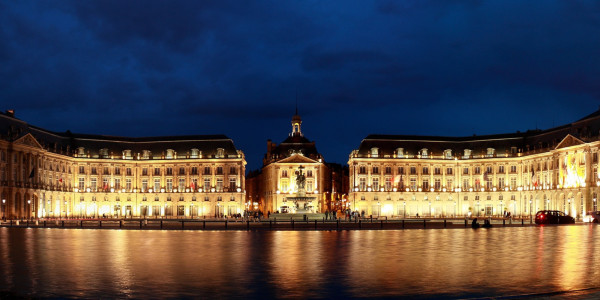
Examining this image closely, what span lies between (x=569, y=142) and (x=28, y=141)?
87.0 m

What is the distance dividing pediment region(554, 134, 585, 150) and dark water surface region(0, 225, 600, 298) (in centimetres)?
7094

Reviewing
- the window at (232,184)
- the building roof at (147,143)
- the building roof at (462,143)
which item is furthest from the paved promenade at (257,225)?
the building roof at (147,143)

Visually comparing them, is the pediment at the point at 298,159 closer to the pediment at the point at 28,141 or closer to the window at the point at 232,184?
the window at the point at 232,184

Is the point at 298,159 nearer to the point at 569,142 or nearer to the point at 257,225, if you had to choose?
the point at 569,142

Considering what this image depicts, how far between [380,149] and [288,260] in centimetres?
10860

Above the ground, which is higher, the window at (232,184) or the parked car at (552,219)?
the window at (232,184)

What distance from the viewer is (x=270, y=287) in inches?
825

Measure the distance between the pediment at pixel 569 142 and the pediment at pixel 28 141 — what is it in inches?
3395

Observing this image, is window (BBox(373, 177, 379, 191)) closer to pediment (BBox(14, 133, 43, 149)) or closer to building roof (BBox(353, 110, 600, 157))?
building roof (BBox(353, 110, 600, 157))

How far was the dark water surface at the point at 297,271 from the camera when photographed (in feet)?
65.8

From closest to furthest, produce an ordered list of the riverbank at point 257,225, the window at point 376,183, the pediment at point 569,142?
1. the riverbank at point 257,225
2. the pediment at point 569,142
3. the window at point 376,183

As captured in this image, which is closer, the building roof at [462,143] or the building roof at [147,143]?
the building roof at [462,143]

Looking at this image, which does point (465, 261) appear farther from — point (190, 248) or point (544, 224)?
point (544, 224)

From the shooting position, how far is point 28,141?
105750mm
